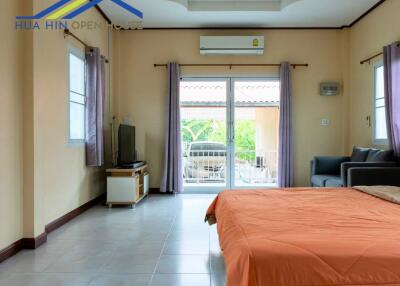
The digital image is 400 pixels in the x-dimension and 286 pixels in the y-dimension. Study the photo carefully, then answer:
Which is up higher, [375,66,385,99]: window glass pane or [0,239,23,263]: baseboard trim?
[375,66,385,99]: window glass pane

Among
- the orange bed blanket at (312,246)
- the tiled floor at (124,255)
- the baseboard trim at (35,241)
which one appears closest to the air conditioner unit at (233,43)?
the tiled floor at (124,255)

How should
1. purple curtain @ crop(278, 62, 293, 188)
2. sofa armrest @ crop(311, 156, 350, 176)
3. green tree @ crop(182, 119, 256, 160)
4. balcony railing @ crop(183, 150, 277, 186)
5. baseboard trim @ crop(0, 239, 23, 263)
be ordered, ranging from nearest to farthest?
baseboard trim @ crop(0, 239, 23, 263) → sofa armrest @ crop(311, 156, 350, 176) → purple curtain @ crop(278, 62, 293, 188) → green tree @ crop(182, 119, 256, 160) → balcony railing @ crop(183, 150, 277, 186)

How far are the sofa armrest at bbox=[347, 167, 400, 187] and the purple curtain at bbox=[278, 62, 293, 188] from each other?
1.97 metres

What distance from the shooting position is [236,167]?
589 centimetres

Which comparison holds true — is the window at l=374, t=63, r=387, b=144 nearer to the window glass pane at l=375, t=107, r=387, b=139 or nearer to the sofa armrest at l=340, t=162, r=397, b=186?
the window glass pane at l=375, t=107, r=387, b=139

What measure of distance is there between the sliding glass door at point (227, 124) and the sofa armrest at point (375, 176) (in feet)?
7.71

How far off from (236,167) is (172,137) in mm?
1417

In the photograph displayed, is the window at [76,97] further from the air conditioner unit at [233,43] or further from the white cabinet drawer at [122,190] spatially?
the air conditioner unit at [233,43]

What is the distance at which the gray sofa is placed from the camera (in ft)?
11.3

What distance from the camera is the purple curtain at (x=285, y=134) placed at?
5.43 metres

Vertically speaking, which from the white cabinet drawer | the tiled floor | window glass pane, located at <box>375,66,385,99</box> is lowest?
the tiled floor

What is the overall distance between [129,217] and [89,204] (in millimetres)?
893

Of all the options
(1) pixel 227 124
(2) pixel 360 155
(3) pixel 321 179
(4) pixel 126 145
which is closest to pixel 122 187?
(4) pixel 126 145

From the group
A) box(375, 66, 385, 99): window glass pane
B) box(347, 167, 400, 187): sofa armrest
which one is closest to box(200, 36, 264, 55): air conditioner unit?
box(375, 66, 385, 99): window glass pane
